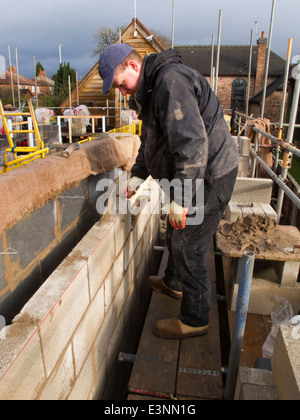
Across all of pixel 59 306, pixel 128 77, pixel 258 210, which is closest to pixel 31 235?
pixel 59 306

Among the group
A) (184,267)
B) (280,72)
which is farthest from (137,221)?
(280,72)

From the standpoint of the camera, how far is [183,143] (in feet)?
6.29

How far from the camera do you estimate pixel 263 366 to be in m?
2.26

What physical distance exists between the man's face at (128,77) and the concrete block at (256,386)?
1.84 meters

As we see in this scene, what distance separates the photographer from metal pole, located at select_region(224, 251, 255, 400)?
1918 millimetres

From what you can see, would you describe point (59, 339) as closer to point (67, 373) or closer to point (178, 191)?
point (67, 373)

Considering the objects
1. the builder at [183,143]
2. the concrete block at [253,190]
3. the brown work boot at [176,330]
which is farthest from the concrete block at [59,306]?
the concrete block at [253,190]

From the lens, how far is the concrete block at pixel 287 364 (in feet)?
4.66

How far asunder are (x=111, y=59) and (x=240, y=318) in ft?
5.85

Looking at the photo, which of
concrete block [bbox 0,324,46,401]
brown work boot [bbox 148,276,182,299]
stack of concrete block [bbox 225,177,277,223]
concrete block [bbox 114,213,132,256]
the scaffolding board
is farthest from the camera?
stack of concrete block [bbox 225,177,277,223]

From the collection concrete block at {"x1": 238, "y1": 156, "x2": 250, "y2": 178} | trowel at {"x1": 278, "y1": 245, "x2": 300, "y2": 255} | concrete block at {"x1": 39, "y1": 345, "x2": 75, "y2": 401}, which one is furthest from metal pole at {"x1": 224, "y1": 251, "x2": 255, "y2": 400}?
concrete block at {"x1": 238, "y1": 156, "x2": 250, "y2": 178}

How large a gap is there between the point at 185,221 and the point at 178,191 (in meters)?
0.28

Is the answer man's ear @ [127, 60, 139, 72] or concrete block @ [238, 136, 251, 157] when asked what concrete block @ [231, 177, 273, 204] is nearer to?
concrete block @ [238, 136, 251, 157]

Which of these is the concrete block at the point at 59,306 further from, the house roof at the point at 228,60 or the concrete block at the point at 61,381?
the house roof at the point at 228,60
